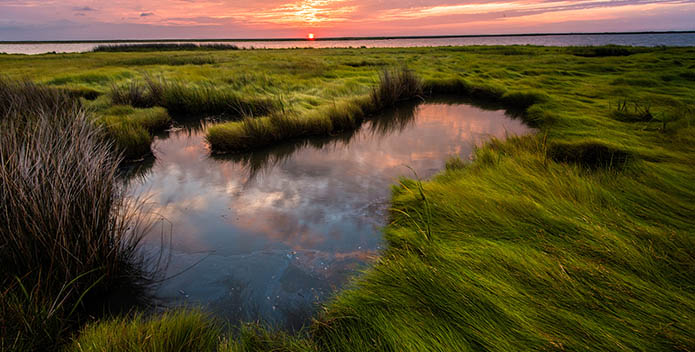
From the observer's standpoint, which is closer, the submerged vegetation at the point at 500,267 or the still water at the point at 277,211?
the submerged vegetation at the point at 500,267

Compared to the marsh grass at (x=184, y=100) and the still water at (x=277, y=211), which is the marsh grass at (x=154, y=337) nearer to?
the still water at (x=277, y=211)

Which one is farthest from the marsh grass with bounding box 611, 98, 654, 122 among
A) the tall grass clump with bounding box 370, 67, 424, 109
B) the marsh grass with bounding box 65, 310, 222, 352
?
the marsh grass with bounding box 65, 310, 222, 352

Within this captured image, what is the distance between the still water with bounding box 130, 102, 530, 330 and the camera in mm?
2420

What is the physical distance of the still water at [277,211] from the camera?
242 cm

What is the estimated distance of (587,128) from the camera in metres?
5.78

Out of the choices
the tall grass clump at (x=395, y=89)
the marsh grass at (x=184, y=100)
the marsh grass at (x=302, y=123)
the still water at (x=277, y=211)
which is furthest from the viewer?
the tall grass clump at (x=395, y=89)

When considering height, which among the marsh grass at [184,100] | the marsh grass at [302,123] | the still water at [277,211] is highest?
the marsh grass at [184,100]

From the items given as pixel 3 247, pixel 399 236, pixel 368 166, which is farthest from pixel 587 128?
pixel 3 247

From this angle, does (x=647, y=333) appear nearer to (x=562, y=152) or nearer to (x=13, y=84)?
(x=562, y=152)

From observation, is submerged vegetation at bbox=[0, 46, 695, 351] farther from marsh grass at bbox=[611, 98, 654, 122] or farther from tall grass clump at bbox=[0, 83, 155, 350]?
marsh grass at bbox=[611, 98, 654, 122]

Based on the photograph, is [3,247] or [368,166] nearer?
[3,247]

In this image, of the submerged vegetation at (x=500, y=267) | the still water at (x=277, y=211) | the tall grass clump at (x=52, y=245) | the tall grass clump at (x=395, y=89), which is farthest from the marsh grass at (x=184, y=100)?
the tall grass clump at (x=52, y=245)

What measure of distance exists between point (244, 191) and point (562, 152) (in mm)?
4744

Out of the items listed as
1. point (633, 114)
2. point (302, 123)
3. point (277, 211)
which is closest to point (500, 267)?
point (277, 211)
